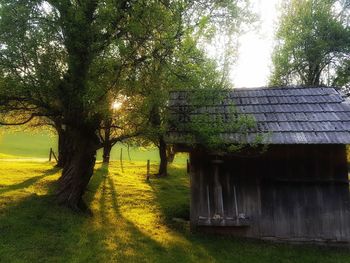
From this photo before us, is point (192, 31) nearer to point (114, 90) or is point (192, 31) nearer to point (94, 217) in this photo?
point (114, 90)

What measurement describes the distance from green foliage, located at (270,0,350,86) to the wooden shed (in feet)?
71.0

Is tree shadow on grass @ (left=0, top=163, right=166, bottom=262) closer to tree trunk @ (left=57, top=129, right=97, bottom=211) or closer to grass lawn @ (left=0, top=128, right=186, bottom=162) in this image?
tree trunk @ (left=57, top=129, right=97, bottom=211)

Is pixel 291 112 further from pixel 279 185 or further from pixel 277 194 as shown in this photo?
pixel 277 194

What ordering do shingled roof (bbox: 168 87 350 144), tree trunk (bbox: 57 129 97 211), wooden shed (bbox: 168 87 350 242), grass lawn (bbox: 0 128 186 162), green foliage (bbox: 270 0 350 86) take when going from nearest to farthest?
shingled roof (bbox: 168 87 350 144) < wooden shed (bbox: 168 87 350 242) < tree trunk (bbox: 57 129 97 211) < green foliage (bbox: 270 0 350 86) < grass lawn (bbox: 0 128 186 162)

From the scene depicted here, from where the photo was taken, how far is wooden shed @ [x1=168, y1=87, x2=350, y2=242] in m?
13.1

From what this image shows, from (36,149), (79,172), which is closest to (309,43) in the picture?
(79,172)

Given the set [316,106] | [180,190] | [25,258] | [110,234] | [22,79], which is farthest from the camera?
[180,190]

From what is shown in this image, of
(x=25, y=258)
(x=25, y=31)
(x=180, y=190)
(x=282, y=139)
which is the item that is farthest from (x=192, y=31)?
(x=180, y=190)

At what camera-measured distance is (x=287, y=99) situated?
15.4 meters

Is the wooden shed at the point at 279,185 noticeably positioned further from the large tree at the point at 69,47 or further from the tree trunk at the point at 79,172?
the tree trunk at the point at 79,172

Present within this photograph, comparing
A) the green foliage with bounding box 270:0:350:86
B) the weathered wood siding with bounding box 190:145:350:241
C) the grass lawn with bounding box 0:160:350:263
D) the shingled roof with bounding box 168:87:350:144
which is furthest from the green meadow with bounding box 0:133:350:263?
the green foliage with bounding box 270:0:350:86

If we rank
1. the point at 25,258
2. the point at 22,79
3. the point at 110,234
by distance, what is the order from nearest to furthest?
the point at 25,258, the point at 22,79, the point at 110,234

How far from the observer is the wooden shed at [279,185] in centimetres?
1313

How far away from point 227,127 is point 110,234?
19.7 ft
